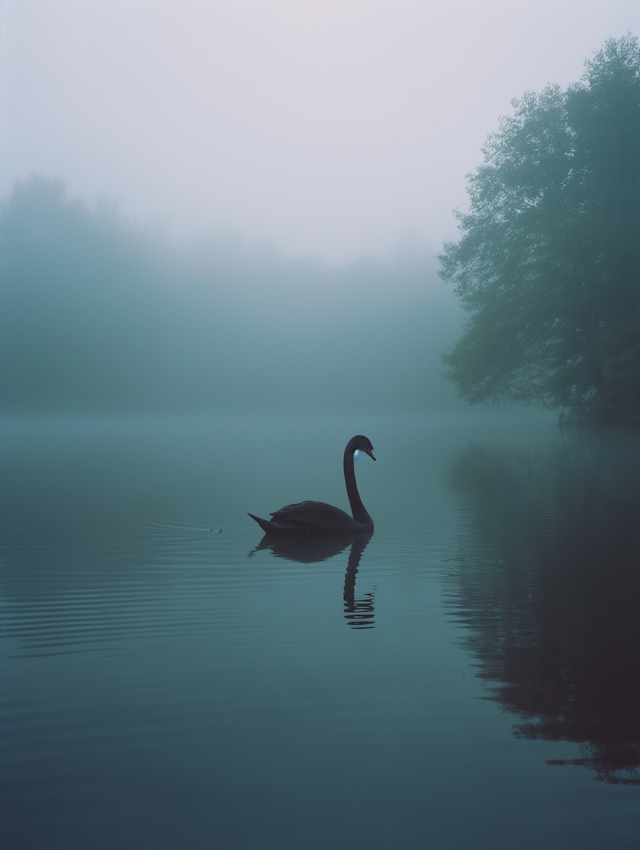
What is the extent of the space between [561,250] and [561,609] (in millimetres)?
32443

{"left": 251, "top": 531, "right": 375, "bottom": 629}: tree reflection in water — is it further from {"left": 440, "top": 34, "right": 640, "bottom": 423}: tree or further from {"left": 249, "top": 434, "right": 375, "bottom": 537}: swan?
{"left": 440, "top": 34, "right": 640, "bottom": 423}: tree

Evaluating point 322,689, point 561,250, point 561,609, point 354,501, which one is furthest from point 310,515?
point 561,250

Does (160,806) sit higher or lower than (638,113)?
lower

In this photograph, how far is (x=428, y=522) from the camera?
1220cm

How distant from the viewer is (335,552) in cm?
995

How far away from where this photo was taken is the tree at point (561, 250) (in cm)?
3478

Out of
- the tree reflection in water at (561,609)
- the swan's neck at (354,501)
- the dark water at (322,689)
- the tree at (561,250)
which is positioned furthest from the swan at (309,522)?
the tree at (561,250)

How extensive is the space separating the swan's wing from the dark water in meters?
0.70

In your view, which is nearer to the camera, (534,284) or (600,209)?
(600,209)

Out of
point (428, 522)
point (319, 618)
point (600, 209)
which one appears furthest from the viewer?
point (600, 209)

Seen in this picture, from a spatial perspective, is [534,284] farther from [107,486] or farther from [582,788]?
[582,788]

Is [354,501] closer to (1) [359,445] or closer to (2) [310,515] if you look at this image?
(2) [310,515]

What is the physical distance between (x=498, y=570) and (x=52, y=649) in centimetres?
520

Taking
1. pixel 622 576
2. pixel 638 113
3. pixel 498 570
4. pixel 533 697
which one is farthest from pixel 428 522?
pixel 638 113
